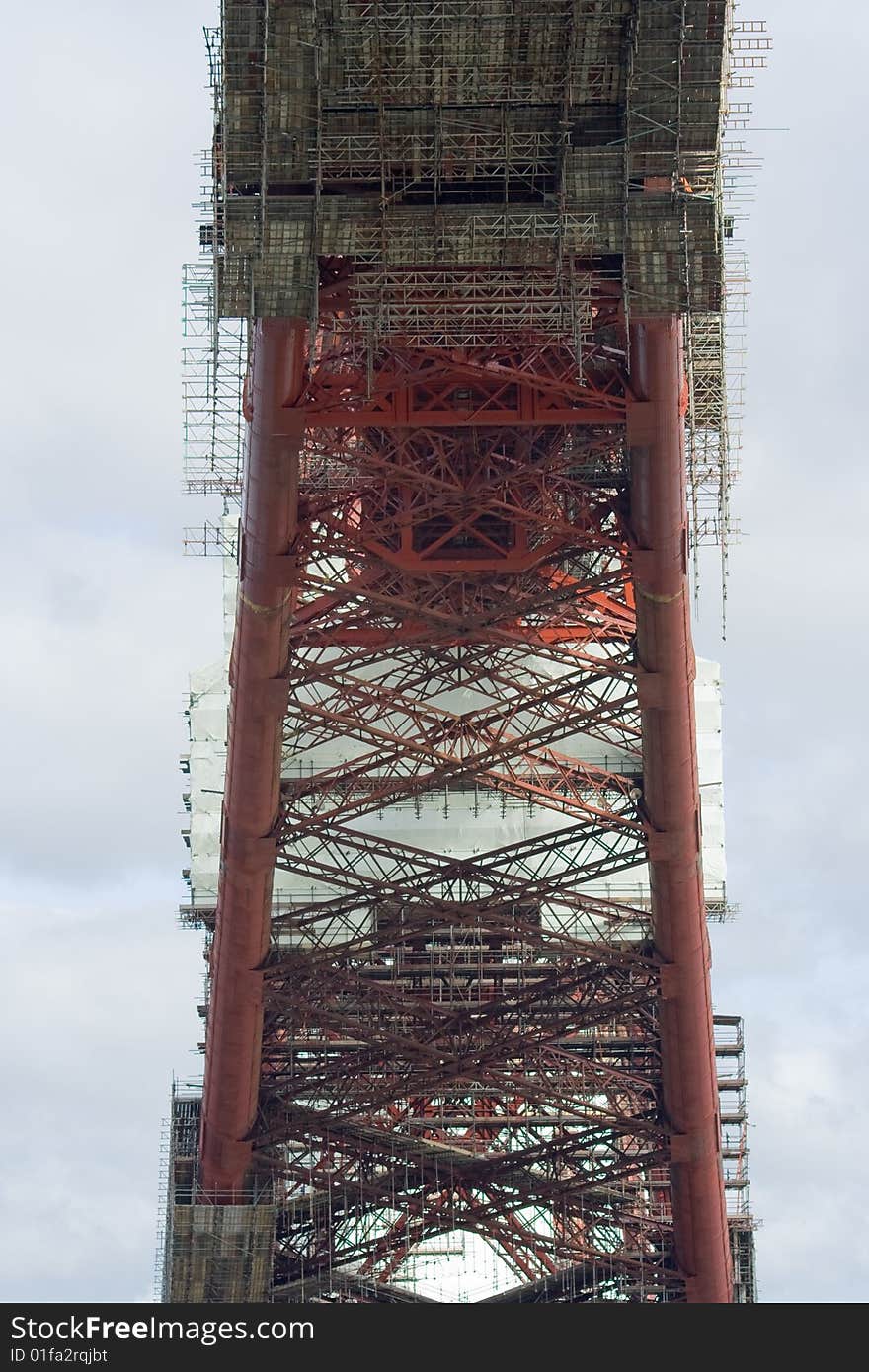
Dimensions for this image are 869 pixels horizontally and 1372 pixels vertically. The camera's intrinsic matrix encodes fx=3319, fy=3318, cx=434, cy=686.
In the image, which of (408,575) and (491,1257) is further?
(491,1257)

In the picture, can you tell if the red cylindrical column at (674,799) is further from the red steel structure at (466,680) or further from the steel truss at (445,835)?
the steel truss at (445,835)

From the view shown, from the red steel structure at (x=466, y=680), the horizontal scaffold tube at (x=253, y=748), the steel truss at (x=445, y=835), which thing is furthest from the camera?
the steel truss at (x=445, y=835)

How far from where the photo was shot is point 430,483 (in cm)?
5391

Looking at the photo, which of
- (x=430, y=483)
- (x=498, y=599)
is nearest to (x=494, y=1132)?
(x=498, y=599)

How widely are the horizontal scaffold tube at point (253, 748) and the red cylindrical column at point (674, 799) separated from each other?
5567mm

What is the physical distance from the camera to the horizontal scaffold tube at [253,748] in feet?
169

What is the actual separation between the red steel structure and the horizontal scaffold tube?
8 centimetres

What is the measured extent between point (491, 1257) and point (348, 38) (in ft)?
130

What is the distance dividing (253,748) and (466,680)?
612 centimetres

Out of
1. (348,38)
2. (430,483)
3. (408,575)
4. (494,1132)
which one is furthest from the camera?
(494,1132)

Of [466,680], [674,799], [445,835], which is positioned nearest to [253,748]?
[466,680]

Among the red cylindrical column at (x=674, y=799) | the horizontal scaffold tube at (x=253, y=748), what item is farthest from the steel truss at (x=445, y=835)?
the red cylindrical column at (x=674, y=799)

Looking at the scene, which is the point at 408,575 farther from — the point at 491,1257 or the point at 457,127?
the point at 491,1257

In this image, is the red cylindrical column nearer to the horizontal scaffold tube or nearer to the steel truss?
the steel truss
